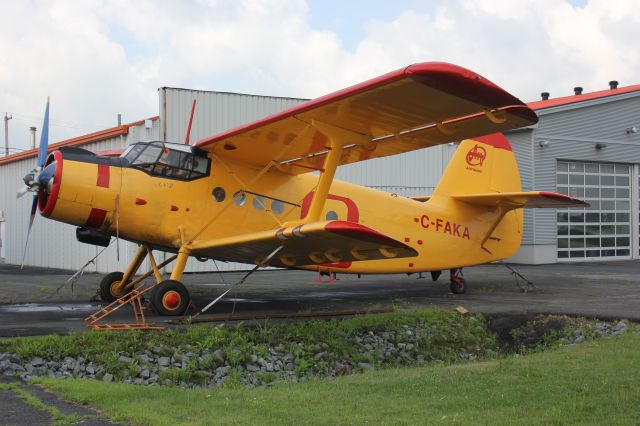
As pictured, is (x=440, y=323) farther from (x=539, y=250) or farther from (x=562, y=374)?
(x=539, y=250)

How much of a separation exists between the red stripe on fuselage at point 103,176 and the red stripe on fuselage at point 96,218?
457 mm

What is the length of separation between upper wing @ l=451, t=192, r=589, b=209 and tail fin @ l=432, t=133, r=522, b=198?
501mm

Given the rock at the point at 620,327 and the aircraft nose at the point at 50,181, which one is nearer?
the rock at the point at 620,327

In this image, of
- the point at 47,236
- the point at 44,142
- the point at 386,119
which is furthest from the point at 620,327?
the point at 47,236

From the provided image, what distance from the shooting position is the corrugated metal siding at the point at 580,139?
30.1 metres

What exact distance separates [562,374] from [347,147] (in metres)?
6.24

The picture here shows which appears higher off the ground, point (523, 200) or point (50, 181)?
point (523, 200)

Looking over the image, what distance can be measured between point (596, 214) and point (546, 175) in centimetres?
415

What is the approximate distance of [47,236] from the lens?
29094 mm

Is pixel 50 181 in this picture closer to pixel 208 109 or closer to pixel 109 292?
pixel 109 292

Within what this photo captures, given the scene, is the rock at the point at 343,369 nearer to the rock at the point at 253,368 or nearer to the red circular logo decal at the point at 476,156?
the rock at the point at 253,368

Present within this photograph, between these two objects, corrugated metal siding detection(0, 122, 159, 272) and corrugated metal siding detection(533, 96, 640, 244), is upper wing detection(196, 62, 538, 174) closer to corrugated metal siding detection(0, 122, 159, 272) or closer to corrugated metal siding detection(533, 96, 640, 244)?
corrugated metal siding detection(0, 122, 159, 272)

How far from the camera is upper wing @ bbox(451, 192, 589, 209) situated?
1455 centimetres

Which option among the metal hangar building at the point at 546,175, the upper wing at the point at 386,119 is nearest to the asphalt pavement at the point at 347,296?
the upper wing at the point at 386,119
